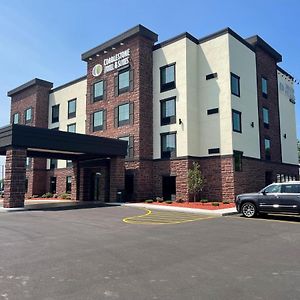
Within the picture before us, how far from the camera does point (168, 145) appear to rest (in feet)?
95.1

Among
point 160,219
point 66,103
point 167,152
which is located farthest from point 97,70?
point 160,219

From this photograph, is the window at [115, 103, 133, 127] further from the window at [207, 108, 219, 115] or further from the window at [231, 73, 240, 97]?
the window at [231, 73, 240, 97]

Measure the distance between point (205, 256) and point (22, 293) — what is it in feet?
14.1

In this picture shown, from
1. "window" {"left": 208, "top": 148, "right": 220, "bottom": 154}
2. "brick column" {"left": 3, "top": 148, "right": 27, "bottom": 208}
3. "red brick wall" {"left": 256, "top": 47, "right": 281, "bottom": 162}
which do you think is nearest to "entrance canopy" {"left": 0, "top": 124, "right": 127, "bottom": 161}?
"brick column" {"left": 3, "top": 148, "right": 27, "bottom": 208}

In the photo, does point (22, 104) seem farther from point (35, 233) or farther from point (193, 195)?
point (35, 233)

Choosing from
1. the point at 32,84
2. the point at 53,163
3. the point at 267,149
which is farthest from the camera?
the point at 32,84

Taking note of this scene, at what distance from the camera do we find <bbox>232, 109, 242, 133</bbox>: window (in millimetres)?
27422

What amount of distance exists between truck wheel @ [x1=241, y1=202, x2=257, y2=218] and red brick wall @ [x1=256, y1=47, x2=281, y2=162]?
15193 mm

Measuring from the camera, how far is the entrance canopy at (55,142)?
2212 cm

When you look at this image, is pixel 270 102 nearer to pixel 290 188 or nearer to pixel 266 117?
pixel 266 117

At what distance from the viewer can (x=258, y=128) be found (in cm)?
3117

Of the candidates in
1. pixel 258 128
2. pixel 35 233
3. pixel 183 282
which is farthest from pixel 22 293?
pixel 258 128

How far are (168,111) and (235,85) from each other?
19.9ft

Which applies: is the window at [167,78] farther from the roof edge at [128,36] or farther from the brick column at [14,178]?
the brick column at [14,178]
